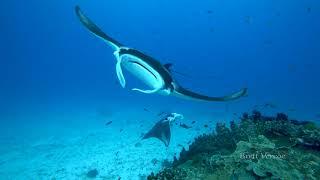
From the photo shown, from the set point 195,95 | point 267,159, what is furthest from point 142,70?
point 267,159

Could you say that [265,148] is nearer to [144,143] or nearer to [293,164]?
[293,164]

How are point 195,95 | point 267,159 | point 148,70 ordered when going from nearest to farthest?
point 148,70 → point 195,95 → point 267,159

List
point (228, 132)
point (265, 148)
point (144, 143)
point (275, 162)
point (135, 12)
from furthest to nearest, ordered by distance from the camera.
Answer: point (135, 12)
point (144, 143)
point (228, 132)
point (265, 148)
point (275, 162)

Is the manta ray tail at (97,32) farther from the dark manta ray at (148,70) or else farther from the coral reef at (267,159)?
the coral reef at (267,159)

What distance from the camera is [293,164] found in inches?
223

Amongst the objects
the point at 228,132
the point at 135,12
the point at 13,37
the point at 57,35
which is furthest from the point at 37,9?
the point at 228,132

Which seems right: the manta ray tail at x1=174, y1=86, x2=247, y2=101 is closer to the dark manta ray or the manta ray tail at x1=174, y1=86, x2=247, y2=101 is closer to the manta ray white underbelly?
the dark manta ray

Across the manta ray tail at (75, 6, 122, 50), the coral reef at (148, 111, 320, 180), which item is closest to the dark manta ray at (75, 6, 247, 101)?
the manta ray tail at (75, 6, 122, 50)

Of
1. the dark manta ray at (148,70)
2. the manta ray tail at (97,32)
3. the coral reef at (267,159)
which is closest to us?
the dark manta ray at (148,70)

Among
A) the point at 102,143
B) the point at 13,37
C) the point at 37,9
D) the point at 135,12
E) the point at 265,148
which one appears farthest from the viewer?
the point at 135,12

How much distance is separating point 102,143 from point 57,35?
122111 millimetres

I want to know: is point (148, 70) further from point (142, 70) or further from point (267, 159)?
point (267, 159)

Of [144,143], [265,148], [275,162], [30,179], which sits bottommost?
[275,162]

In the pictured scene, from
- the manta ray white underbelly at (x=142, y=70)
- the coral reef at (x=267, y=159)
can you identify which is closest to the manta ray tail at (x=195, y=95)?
the manta ray white underbelly at (x=142, y=70)
